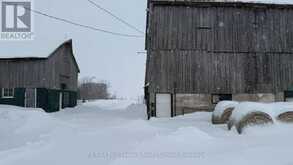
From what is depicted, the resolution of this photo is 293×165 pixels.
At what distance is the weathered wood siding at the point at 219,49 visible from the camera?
20453 millimetres

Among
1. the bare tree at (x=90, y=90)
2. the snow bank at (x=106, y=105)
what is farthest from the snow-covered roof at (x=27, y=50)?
the bare tree at (x=90, y=90)

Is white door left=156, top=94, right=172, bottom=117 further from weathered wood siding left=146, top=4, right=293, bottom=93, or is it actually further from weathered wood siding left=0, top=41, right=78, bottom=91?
weathered wood siding left=0, top=41, right=78, bottom=91

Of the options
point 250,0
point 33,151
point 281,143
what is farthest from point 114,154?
point 250,0

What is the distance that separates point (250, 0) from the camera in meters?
21.4

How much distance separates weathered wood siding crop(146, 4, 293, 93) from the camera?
20.5 m

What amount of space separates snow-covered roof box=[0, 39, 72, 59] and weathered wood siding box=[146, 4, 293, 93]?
1278cm

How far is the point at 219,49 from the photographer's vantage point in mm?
20906

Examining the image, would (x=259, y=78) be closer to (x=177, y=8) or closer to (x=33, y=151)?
(x=177, y=8)

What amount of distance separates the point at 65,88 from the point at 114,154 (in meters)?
27.0

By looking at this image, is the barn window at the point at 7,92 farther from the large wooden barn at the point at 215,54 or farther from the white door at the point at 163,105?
the white door at the point at 163,105

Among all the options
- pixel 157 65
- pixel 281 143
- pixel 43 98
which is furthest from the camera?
pixel 43 98

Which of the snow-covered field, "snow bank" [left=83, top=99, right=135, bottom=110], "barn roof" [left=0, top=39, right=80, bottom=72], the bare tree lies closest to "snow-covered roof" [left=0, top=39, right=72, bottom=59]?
"barn roof" [left=0, top=39, right=80, bottom=72]

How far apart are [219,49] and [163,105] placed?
16.2 ft

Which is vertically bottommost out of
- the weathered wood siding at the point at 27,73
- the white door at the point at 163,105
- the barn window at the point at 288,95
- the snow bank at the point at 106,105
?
the snow bank at the point at 106,105
